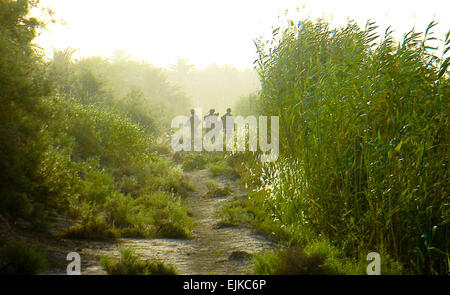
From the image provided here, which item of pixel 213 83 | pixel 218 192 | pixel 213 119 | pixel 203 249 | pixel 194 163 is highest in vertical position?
pixel 213 83

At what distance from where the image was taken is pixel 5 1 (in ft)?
21.6

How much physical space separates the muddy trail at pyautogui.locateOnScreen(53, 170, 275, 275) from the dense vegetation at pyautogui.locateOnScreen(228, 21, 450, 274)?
769 millimetres

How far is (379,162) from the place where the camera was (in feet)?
17.6

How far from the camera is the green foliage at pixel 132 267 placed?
4.58 metres

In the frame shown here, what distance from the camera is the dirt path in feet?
17.3

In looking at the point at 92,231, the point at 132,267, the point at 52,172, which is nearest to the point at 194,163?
the point at 52,172

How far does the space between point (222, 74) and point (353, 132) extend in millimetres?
73941

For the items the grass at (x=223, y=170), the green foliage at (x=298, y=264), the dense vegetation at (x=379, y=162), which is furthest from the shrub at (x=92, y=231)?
the grass at (x=223, y=170)

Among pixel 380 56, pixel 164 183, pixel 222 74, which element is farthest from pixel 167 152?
pixel 222 74

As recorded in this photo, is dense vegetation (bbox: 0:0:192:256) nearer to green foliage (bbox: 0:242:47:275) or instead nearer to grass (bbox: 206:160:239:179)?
green foliage (bbox: 0:242:47:275)

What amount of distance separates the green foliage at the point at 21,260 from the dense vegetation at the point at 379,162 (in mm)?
3489

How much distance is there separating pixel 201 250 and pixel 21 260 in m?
2.64

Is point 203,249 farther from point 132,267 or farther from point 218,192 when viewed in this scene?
point 218,192

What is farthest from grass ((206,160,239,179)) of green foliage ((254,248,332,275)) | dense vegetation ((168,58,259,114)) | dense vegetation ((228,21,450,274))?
dense vegetation ((168,58,259,114))
